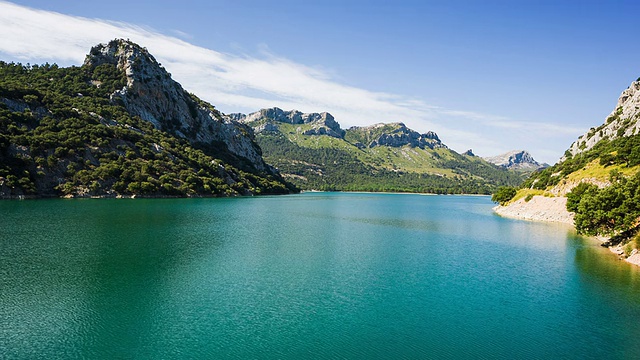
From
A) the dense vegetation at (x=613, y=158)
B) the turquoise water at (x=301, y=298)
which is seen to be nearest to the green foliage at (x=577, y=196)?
the turquoise water at (x=301, y=298)

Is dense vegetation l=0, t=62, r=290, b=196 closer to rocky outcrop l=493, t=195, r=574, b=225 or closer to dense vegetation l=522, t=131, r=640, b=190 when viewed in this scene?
rocky outcrop l=493, t=195, r=574, b=225

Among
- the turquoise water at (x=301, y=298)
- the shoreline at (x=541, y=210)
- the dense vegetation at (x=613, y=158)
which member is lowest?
the turquoise water at (x=301, y=298)

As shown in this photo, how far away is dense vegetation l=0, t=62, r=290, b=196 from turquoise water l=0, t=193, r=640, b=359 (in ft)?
221

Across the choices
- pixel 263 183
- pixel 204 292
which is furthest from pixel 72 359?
pixel 263 183

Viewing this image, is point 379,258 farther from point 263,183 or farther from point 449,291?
point 263,183

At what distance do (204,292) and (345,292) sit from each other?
37.3ft

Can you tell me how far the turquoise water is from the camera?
2120cm

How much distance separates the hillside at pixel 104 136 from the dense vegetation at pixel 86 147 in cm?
27

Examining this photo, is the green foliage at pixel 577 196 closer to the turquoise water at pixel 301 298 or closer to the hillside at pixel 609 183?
the hillside at pixel 609 183

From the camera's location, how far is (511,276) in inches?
1517

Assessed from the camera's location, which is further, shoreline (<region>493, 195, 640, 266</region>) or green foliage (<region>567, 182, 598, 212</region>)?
shoreline (<region>493, 195, 640, 266</region>)

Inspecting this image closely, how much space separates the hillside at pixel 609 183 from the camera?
4512cm

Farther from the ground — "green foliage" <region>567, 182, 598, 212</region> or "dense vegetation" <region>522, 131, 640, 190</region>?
"dense vegetation" <region>522, 131, 640, 190</region>

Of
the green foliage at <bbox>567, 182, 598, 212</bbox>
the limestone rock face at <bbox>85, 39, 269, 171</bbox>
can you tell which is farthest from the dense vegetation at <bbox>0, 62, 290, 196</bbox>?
the green foliage at <bbox>567, 182, 598, 212</bbox>
